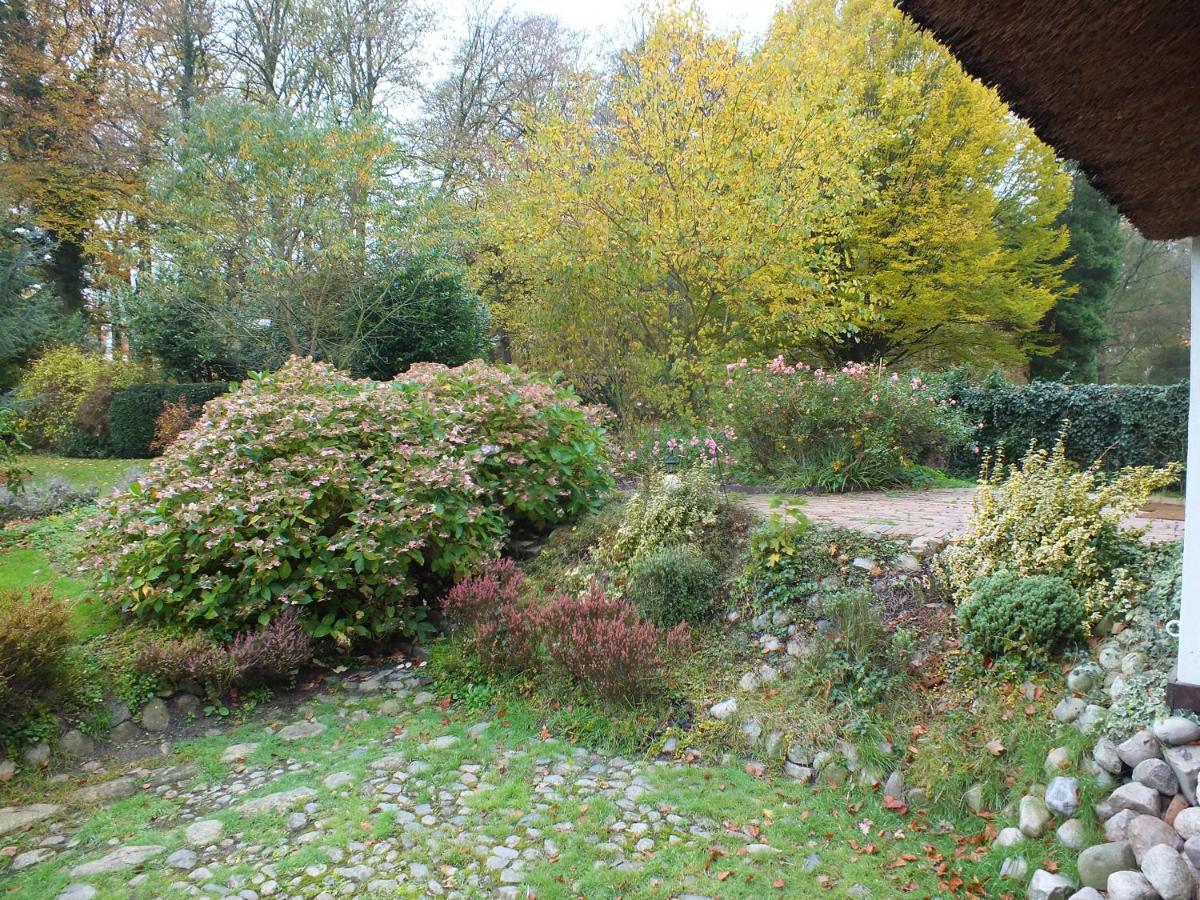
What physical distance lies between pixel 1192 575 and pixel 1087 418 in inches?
322

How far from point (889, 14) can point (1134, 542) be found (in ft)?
47.3

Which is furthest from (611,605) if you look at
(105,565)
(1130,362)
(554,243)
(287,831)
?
(1130,362)

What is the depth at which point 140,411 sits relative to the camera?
12.1 meters

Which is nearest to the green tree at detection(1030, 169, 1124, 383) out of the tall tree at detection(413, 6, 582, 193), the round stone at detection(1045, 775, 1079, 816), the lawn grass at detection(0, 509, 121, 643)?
the tall tree at detection(413, 6, 582, 193)

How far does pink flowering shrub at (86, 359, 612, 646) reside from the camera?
14.6 feet

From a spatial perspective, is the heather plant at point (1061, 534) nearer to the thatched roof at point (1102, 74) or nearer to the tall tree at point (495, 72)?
the thatched roof at point (1102, 74)

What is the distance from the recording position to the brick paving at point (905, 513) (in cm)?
476

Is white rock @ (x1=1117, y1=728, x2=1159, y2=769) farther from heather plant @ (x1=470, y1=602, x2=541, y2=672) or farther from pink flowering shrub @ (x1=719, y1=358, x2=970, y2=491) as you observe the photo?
pink flowering shrub @ (x1=719, y1=358, x2=970, y2=491)

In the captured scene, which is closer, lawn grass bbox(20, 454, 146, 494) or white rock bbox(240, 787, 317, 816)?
white rock bbox(240, 787, 317, 816)

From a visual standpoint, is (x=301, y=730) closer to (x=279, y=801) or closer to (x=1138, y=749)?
(x=279, y=801)

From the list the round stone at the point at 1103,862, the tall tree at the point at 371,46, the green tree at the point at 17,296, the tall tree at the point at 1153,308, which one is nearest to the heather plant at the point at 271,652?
the round stone at the point at 1103,862

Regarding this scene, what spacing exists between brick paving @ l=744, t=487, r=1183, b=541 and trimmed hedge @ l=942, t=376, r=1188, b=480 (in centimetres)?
204

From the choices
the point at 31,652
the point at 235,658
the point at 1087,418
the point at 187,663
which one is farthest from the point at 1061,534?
the point at 1087,418

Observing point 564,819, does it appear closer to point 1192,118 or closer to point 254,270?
point 1192,118
